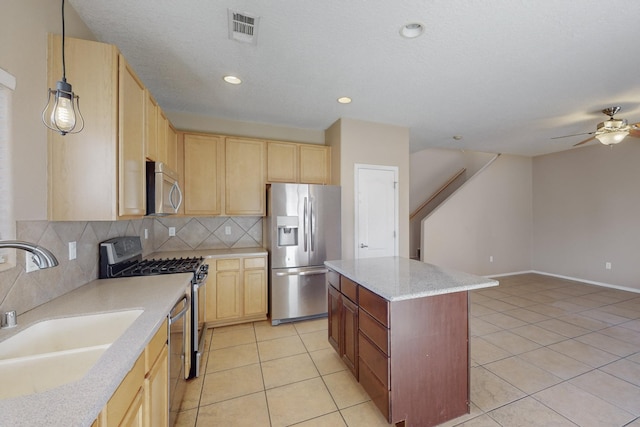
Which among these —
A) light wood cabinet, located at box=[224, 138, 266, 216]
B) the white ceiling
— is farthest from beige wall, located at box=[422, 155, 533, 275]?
light wood cabinet, located at box=[224, 138, 266, 216]

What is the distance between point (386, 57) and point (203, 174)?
8.20 feet

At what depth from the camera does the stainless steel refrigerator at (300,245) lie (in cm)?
318

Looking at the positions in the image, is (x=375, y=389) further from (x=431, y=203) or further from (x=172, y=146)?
(x=431, y=203)

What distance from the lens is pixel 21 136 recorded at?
1297 millimetres

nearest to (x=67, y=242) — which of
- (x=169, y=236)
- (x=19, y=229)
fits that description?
(x=19, y=229)

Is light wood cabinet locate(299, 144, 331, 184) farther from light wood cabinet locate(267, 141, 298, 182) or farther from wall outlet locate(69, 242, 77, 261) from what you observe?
wall outlet locate(69, 242, 77, 261)

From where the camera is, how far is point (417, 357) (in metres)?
1.60

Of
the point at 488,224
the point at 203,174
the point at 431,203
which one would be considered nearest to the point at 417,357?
the point at 203,174

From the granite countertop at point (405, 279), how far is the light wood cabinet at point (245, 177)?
1611 millimetres

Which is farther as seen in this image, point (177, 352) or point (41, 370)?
point (177, 352)

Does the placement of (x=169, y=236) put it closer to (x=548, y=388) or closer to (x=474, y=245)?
(x=548, y=388)

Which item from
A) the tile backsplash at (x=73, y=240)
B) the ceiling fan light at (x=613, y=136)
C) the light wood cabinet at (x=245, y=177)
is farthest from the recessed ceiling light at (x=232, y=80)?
the ceiling fan light at (x=613, y=136)

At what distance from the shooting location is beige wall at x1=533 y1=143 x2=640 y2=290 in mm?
4492

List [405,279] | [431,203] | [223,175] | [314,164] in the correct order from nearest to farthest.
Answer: [405,279], [223,175], [314,164], [431,203]
